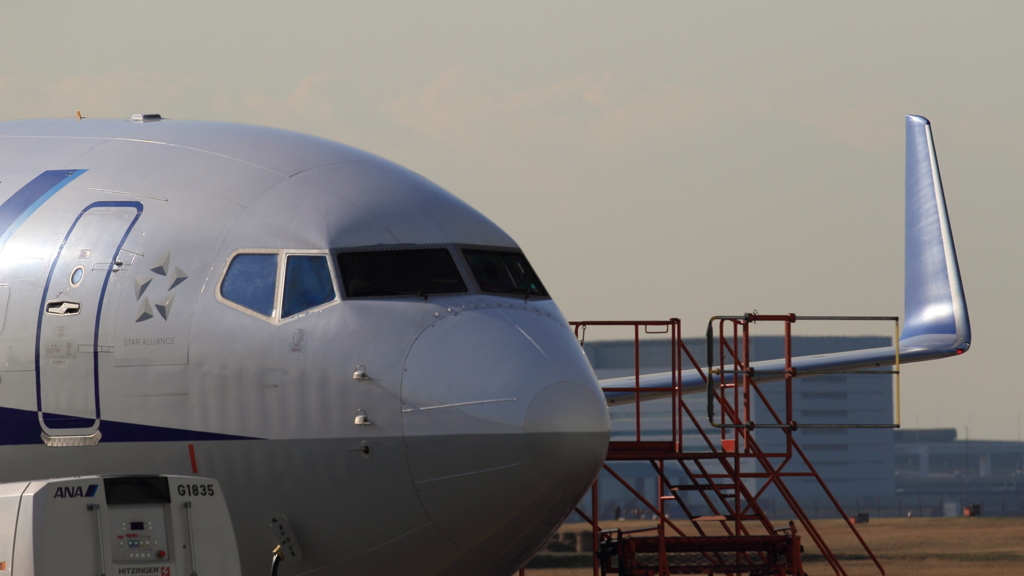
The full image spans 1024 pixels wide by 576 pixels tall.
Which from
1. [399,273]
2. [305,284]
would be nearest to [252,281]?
[305,284]

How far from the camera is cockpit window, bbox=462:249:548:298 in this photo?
12.8m

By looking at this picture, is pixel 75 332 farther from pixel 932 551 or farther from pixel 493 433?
pixel 932 551

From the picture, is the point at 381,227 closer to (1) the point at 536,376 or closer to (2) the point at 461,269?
(2) the point at 461,269

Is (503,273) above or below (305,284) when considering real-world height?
above

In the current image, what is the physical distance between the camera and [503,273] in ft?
43.1

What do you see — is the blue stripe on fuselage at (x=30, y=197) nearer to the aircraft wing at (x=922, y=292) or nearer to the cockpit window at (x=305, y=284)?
the cockpit window at (x=305, y=284)

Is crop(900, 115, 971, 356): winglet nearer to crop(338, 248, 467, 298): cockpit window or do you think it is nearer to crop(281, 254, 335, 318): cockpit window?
crop(338, 248, 467, 298): cockpit window

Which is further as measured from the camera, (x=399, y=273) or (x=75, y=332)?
(x=75, y=332)

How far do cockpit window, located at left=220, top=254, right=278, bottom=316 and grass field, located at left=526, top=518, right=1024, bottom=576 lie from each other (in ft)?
70.7

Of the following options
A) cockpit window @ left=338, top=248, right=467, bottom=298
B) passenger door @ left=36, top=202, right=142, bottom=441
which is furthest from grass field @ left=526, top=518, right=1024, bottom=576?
passenger door @ left=36, top=202, right=142, bottom=441

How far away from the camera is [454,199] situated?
1373 cm

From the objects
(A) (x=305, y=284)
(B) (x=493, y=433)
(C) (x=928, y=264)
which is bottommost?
(B) (x=493, y=433)

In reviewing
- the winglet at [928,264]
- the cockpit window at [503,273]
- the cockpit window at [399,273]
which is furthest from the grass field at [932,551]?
the cockpit window at [399,273]

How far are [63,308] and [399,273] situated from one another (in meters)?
2.92
